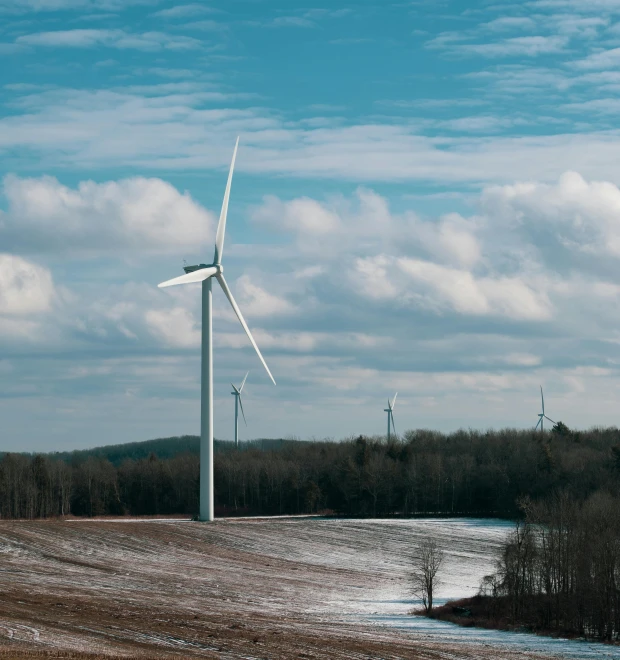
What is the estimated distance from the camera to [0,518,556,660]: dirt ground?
1535 inches

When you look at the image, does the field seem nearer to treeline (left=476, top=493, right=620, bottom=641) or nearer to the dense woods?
the dense woods

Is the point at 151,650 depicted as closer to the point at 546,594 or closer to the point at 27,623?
the point at 27,623

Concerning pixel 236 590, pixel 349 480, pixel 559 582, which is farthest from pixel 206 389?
pixel 349 480

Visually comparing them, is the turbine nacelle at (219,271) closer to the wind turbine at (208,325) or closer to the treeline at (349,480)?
the wind turbine at (208,325)

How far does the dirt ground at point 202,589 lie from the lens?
128 ft

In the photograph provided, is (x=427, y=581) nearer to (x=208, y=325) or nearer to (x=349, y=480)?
(x=208, y=325)

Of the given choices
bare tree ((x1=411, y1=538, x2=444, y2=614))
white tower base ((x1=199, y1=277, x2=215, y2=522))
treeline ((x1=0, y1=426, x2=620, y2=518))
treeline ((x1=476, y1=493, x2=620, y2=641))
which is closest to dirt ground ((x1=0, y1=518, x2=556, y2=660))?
bare tree ((x1=411, y1=538, x2=444, y2=614))

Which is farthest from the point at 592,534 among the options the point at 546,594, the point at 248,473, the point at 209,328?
the point at 248,473

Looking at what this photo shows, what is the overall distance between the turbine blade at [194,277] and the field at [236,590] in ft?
69.5

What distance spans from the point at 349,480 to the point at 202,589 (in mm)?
68816

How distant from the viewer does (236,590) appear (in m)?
61.5

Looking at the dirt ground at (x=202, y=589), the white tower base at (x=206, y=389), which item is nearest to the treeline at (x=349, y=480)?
the dirt ground at (x=202, y=589)

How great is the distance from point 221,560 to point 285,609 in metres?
22.4

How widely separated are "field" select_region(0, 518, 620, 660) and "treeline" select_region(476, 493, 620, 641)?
193 inches
